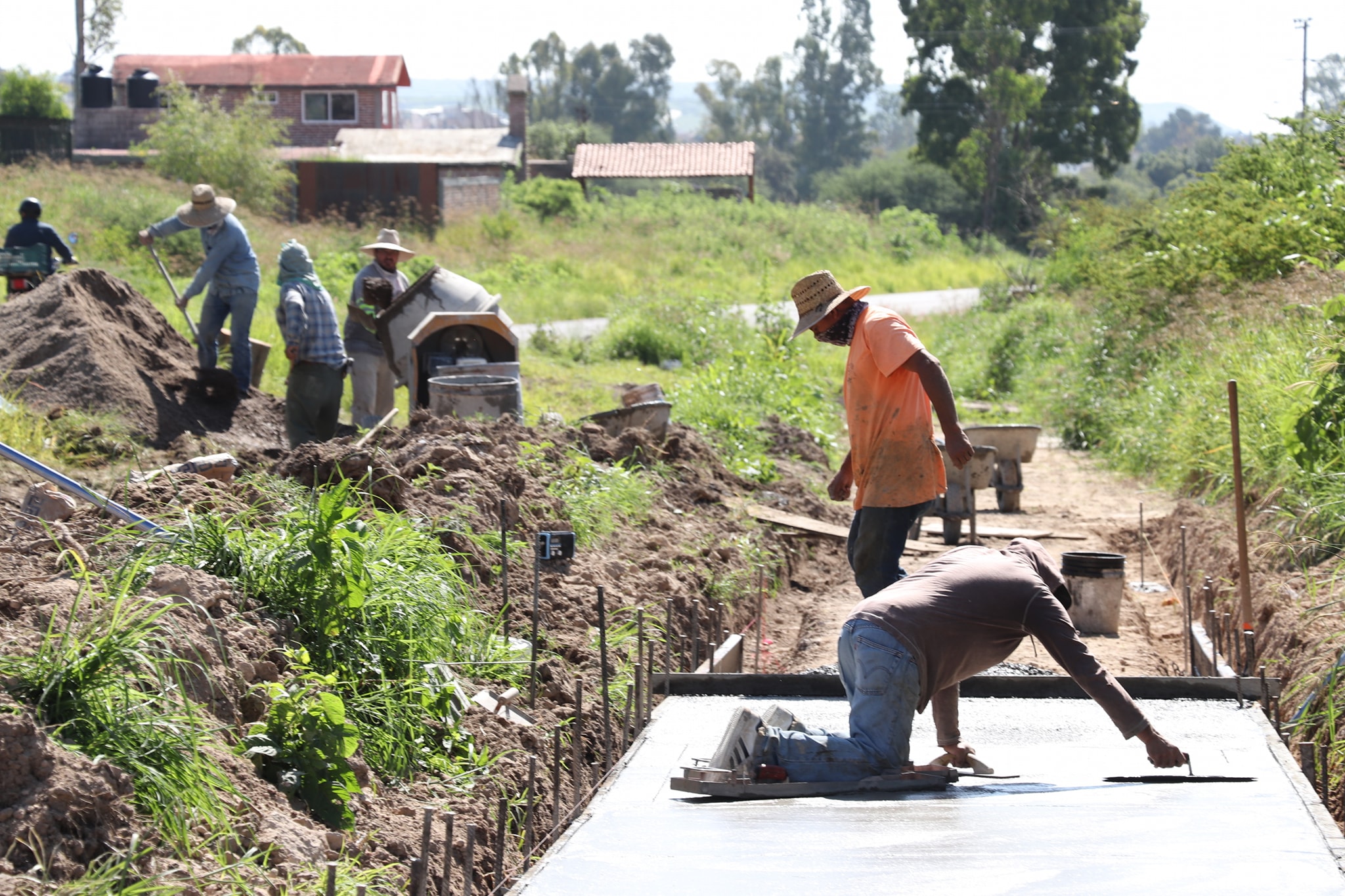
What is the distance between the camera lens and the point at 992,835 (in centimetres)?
354

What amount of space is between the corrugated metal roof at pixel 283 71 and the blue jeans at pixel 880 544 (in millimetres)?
46422

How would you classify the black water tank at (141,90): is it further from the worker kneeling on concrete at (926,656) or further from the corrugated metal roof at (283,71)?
the worker kneeling on concrete at (926,656)

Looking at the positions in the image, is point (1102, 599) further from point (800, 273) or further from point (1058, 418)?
point (800, 273)

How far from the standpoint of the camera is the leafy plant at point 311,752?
387 centimetres

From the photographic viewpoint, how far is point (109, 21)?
225ft

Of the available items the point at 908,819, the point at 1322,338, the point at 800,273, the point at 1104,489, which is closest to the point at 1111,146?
the point at 800,273

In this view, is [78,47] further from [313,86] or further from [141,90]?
[313,86]

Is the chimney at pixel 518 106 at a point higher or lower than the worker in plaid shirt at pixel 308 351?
higher

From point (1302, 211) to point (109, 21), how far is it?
68954mm

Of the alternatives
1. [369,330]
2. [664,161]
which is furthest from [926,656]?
[664,161]

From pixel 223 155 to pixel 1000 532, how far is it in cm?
2281

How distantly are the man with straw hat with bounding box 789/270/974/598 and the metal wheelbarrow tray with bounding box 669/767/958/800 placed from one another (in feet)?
5.08

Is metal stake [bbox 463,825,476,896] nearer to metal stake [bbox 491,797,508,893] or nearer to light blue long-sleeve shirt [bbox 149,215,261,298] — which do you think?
metal stake [bbox 491,797,508,893]

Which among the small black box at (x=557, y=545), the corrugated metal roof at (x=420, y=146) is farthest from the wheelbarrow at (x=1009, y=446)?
the corrugated metal roof at (x=420, y=146)
